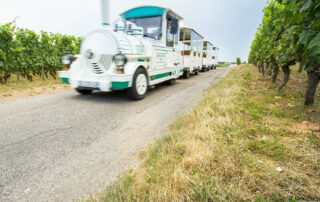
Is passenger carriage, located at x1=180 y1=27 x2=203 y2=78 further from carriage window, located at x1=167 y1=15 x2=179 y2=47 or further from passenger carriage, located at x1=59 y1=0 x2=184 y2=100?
passenger carriage, located at x1=59 y1=0 x2=184 y2=100

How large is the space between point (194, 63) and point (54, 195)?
10.6m

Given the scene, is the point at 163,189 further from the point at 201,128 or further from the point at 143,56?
→ the point at 143,56

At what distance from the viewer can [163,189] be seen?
1.18 metres

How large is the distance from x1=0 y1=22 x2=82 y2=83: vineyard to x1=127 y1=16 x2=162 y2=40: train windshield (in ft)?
18.6

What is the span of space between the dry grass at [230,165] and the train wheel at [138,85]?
88.0 inches

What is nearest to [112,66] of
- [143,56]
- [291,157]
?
[143,56]

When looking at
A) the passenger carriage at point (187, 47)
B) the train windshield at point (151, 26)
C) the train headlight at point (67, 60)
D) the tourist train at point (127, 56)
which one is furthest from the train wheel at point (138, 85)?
the passenger carriage at point (187, 47)

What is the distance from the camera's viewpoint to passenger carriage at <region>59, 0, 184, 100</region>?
394 cm

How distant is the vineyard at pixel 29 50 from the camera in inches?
264

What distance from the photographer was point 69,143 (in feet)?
7.16

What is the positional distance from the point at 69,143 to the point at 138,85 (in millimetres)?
2538

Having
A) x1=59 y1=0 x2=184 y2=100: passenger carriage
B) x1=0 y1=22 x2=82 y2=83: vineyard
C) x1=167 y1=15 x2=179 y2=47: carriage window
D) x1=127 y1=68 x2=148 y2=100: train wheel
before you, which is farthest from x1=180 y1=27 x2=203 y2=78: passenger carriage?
x1=0 y1=22 x2=82 y2=83: vineyard

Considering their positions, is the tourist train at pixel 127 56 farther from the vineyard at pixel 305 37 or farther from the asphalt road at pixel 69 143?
the vineyard at pixel 305 37

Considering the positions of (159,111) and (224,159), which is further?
(159,111)
